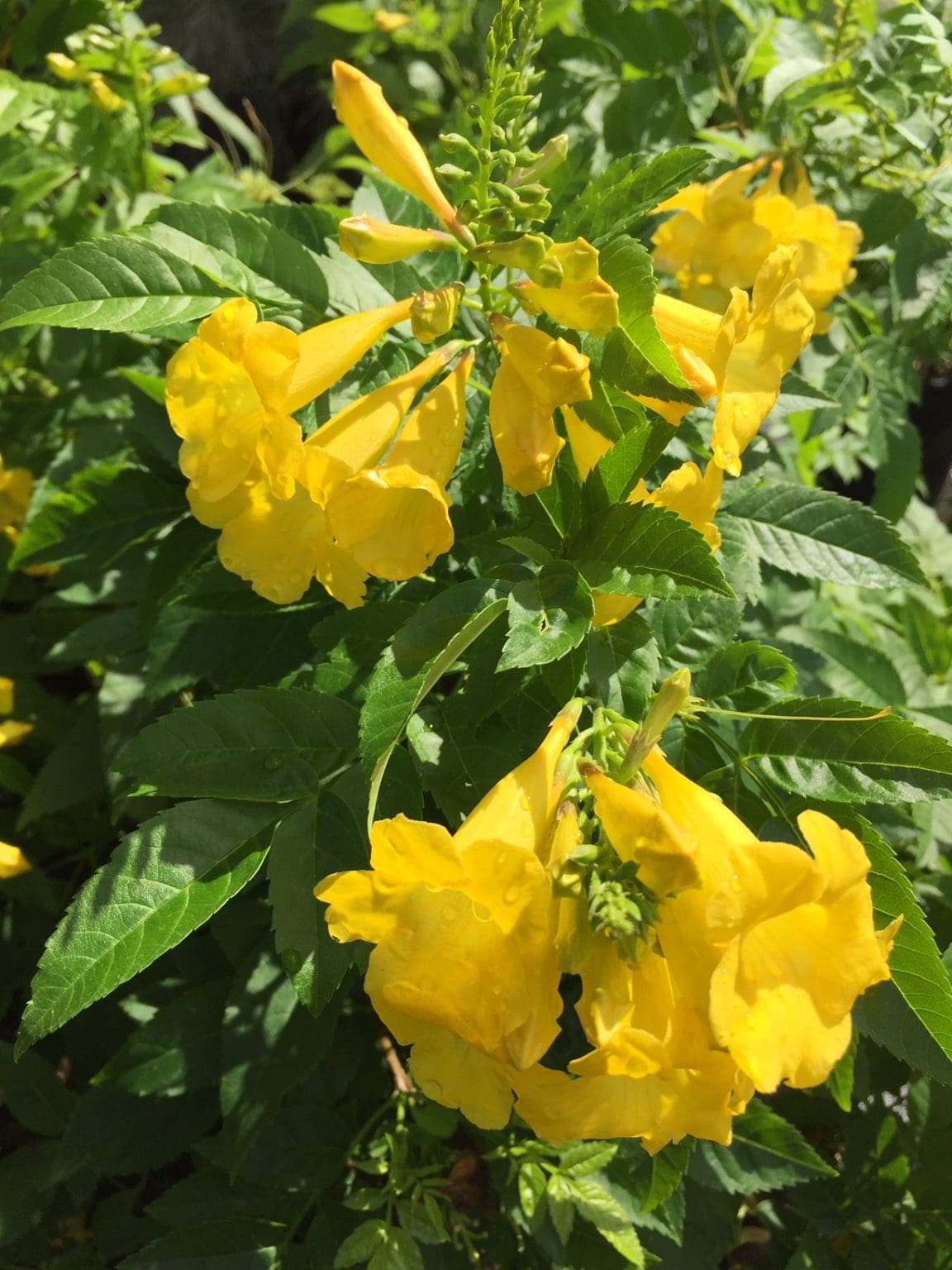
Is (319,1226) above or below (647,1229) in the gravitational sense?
above

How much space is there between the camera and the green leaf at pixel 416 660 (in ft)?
3.89

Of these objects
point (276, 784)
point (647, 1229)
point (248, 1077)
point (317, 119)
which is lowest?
point (647, 1229)

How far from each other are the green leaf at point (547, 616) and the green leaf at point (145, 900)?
0.53 meters

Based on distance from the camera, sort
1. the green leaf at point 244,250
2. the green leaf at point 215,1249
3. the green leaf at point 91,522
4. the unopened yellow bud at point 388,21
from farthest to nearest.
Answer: the unopened yellow bud at point 388,21, the green leaf at point 91,522, the green leaf at point 215,1249, the green leaf at point 244,250

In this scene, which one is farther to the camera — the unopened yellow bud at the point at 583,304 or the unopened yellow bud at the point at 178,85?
the unopened yellow bud at the point at 178,85

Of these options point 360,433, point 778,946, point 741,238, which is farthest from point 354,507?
point 741,238

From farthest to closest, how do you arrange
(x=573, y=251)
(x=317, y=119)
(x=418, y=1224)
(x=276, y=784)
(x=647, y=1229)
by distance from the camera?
(x=317, y=119), (x=647, y=1229), (x=418, y=1224), (x=276, y=784), (x=573, y=251)

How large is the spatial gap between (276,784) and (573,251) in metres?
0.93

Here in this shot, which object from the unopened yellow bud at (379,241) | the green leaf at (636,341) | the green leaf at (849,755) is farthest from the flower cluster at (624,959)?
the unopened yellow bud at (379,241)

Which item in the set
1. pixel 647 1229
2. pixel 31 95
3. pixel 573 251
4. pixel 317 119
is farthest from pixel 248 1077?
pixel 317 119

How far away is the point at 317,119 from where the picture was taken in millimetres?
5078

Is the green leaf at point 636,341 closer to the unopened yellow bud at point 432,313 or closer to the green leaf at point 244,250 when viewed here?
the unopened yellow bud at point 432,313

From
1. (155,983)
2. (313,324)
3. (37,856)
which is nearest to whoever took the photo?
(313,324)

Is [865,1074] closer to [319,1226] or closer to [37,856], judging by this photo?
[319,1226]
